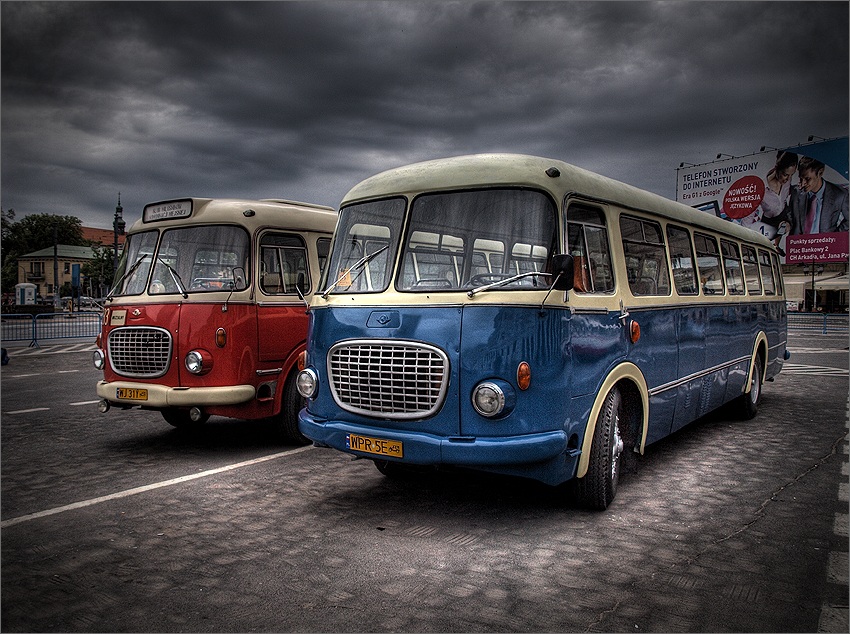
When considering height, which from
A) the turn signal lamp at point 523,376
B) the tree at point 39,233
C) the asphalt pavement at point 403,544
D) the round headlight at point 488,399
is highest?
the tree at point 39,233

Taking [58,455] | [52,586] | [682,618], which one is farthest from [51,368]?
[682,618]

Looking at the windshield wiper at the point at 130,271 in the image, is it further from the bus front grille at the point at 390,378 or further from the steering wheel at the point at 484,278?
the steering wheel at the point at 484,278

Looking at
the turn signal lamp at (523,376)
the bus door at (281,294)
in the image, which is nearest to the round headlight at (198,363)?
the bus door at (281,294)

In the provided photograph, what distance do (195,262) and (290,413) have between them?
1.95m

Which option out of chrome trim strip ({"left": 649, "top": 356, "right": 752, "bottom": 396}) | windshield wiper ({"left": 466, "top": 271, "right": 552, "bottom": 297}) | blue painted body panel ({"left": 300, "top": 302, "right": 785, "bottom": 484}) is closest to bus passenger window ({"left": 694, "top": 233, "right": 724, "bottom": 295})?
chrome trim strip ({"left": 649, "top": 356, "right": 752, "bottom": 396})

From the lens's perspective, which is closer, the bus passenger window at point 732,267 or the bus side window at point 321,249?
the bus side window at point 321,249

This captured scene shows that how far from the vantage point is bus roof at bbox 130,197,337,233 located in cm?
778

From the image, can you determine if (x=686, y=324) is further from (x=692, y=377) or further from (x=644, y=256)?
(x=644, y=256)

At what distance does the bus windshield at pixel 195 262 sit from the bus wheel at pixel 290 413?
1225mm

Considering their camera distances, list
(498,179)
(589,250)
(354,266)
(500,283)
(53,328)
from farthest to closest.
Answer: (53,328) → (354,266) → (589,250) → (498,179) → (500,283)

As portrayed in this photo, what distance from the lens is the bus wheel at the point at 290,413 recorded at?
7.85 meters

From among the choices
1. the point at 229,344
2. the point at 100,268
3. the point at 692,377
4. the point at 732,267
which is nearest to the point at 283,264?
the point at 229,344

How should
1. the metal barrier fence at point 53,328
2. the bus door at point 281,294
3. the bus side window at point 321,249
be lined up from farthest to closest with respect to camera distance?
the metal barrier fence at point 53,328, the bus side window at point 321,249, the bus door at point 281,294

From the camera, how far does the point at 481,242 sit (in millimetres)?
5152
